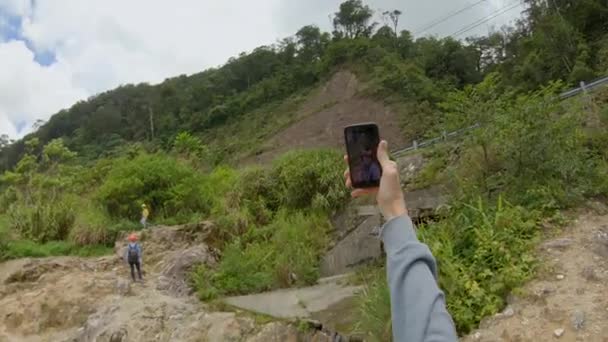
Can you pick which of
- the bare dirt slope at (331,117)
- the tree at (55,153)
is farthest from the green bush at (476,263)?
the bare dirt slope at (331,117)

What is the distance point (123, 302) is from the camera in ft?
24.1

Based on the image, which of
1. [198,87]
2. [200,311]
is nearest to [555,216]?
[200,311]

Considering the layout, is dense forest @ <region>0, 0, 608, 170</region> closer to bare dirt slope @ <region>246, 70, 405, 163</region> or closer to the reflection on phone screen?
bare dirt slope @ <region>246, 70, 405, 163</region>

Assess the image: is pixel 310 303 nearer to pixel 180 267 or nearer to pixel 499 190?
pixel 180 267

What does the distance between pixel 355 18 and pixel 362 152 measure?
44.0 m

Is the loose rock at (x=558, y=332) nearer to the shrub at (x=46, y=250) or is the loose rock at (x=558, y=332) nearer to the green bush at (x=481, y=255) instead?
the green bush at (x=481, y=255)

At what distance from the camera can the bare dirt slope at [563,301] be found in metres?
4.25

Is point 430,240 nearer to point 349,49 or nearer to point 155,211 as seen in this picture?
point 155,211

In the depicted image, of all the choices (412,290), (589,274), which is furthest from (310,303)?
(412,290)

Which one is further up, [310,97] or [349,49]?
[349,49]

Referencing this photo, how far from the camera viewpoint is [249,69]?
47.7 meters

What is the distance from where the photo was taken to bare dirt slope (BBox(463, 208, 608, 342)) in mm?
4254

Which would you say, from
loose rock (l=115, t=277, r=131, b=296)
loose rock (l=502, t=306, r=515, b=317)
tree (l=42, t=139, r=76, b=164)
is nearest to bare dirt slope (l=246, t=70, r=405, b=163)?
tree (l=42, t=139, r=76, b=164)

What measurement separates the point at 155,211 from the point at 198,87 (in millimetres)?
36487
